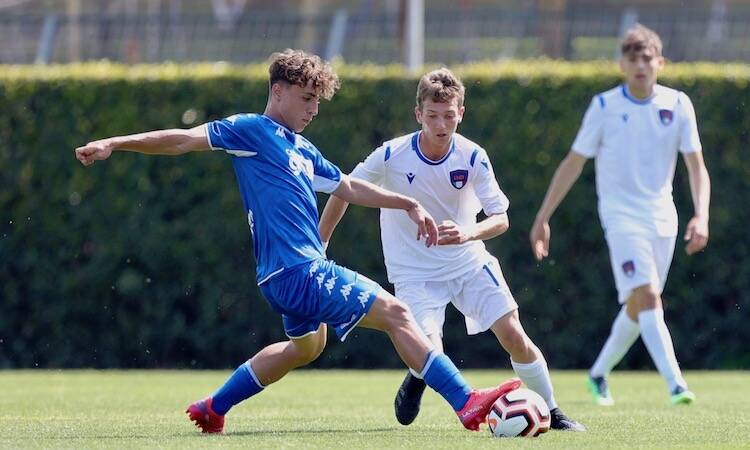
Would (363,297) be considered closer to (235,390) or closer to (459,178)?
(235,390)

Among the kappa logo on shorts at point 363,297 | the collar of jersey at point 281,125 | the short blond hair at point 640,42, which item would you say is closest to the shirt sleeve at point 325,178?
the collar of jersey at point 281,125

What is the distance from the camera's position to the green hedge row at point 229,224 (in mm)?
13992

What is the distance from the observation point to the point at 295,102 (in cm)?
664

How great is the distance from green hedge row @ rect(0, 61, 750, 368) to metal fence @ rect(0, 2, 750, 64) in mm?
2246

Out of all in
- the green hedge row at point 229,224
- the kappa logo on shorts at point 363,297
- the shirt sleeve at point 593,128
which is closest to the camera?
the kappa logo on shorts at point 363,297

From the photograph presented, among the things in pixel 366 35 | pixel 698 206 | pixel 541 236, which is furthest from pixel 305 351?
pixel 366 35

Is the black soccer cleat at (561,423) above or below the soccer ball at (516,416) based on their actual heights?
below

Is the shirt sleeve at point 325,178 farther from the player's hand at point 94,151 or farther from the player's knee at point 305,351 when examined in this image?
the player's hand at point 94,151

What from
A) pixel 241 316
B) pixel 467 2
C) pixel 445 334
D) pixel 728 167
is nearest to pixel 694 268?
pixel 728 167

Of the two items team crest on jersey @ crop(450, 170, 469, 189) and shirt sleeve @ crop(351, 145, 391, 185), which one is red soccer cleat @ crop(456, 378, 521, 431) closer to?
team crest on jersey @ crop(450, 170, 469, 189)

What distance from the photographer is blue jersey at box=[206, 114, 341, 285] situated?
6.43 meters

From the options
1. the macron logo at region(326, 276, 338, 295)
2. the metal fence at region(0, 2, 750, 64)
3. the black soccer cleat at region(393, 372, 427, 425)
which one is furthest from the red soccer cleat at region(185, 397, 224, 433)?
the metal fence at region(0, 2, 750, 64)

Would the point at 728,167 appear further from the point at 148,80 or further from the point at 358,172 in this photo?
the point at 358,172

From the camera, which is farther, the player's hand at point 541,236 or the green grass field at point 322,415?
the player's hand at point 541,236
